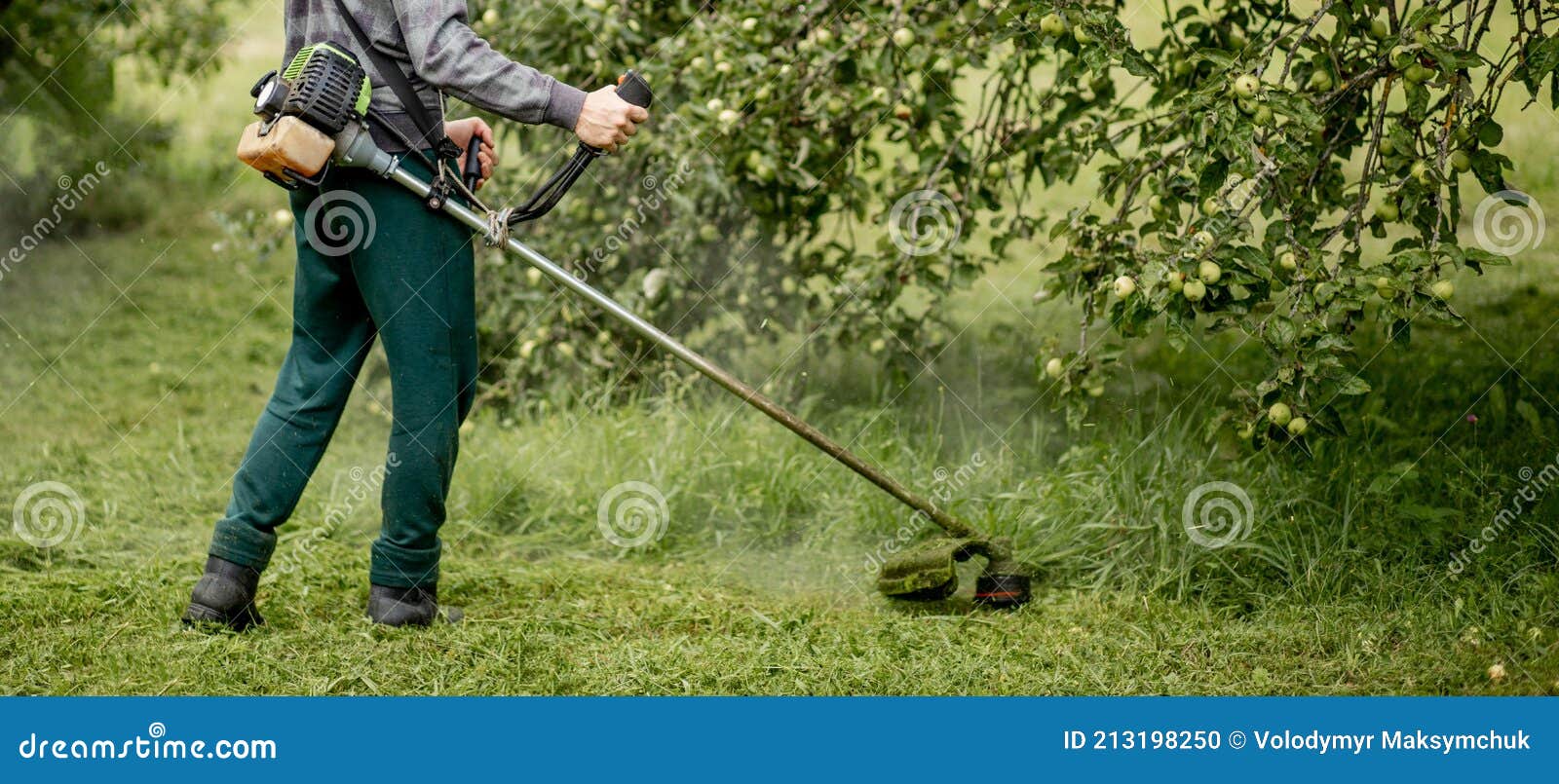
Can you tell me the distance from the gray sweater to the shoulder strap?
10 millimetres

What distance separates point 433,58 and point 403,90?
0.50 feet

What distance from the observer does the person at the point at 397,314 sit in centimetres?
292

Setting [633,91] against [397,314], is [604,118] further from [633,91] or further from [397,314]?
[397,314]

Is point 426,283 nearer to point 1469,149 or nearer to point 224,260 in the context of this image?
point 1469,149

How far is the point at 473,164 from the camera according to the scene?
3250 millimetres

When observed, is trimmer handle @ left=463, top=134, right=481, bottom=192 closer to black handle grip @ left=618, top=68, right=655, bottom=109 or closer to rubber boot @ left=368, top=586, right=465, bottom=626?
black handle grip @ left=618, top=68, right=655, bottom=109

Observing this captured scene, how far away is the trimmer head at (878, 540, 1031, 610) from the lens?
135 inches

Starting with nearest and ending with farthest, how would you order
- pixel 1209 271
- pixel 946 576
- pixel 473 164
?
pixel 1209 271, pixel 473 164, pixel 946 576

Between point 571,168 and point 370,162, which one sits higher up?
point 571,168

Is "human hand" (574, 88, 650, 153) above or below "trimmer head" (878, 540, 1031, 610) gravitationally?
above

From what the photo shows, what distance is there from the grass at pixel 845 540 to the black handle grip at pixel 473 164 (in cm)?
97

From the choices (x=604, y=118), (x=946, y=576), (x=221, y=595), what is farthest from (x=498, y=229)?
(x=946, y=576)

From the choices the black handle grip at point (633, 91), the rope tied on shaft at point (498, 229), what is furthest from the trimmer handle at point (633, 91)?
the rope tied on shaft at point (498, 229)

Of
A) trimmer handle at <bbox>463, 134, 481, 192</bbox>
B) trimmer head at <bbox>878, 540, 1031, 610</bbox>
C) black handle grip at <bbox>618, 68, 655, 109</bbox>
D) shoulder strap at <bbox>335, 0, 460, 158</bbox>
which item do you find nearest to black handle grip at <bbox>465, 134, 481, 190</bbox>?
trimmer handle at <bbox>463, 134, 481, 192</bbox>
